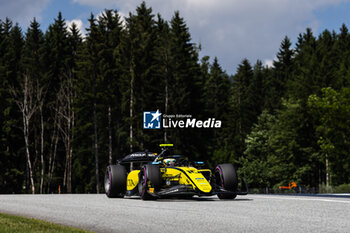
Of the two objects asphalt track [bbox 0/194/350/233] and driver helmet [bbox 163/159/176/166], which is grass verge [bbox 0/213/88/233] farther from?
driver helmet [bbox 163/159/176/166]

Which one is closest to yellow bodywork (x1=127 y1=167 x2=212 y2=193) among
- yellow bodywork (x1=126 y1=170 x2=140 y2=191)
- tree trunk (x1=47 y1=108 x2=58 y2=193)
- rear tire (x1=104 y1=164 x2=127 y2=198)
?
yellow bodywork (x1=126 y1=170 x2=140 y2=191)

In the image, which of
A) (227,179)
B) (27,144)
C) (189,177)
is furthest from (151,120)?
(189,177)

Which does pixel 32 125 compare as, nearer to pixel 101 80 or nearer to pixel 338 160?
pixel 101 80

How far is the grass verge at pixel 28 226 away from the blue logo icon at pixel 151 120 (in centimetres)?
4288

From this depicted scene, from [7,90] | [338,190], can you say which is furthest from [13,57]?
[338,190]

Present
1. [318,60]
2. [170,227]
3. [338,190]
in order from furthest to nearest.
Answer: [318,60] → [338,190] → [170,227]

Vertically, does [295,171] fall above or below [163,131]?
below

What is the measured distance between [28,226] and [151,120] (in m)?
44.9

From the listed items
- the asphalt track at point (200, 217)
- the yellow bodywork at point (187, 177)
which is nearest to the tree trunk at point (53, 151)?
the yellow bodywork at point (187, 177)

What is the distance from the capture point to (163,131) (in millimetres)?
54969

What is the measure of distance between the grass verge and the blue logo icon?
42877mm

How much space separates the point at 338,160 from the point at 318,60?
39.8 feet

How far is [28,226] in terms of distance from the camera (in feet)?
34.7

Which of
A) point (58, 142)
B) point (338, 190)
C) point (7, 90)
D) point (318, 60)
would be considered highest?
point (318, 60)
